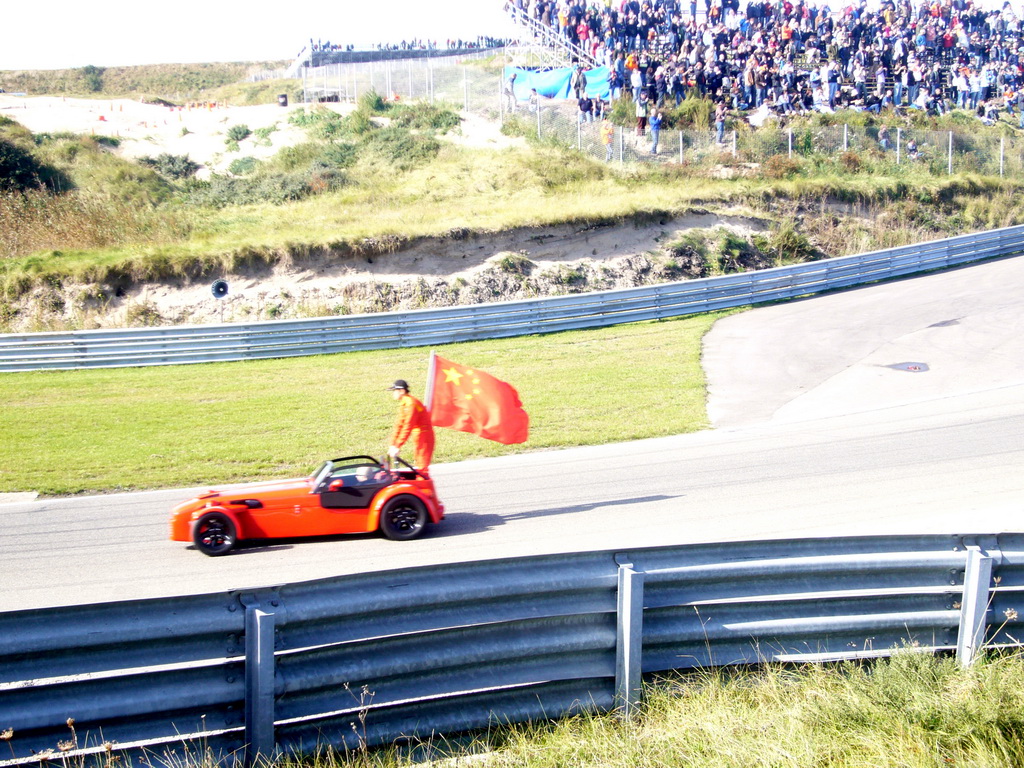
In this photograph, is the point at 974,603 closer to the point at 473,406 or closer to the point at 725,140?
the point at 473,406

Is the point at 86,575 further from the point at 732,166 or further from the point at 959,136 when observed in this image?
the point at 959,136

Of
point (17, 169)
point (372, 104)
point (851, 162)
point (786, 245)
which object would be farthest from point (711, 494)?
point (372, 104)

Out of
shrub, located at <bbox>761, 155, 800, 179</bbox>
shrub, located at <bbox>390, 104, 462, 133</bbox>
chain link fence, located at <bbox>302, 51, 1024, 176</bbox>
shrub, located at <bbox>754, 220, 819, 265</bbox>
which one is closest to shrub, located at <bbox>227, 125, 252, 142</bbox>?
shrub, located at <bbox>390, 104, 462, 133</bbox>

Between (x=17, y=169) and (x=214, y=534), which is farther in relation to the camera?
(x=17, y=169)

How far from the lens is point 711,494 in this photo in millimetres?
10617

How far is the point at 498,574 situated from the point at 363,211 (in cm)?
2638

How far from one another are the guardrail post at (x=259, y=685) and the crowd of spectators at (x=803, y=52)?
30.6 m

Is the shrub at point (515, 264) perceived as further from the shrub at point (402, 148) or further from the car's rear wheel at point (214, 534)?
the car's rear wheel at point (214, 534)

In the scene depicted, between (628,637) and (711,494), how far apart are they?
6219mm

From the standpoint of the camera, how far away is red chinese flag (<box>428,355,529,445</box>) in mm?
10047

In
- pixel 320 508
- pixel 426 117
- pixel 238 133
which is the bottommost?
pixel 320 508

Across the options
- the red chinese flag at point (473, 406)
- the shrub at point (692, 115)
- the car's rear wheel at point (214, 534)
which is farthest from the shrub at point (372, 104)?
the car's rear wheel at point (214, 534)

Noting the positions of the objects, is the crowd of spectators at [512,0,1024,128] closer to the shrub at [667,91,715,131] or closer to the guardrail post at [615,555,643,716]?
the shrub at [667,91,715,131]

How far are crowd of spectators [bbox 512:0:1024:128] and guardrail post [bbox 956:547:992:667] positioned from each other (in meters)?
29.1
